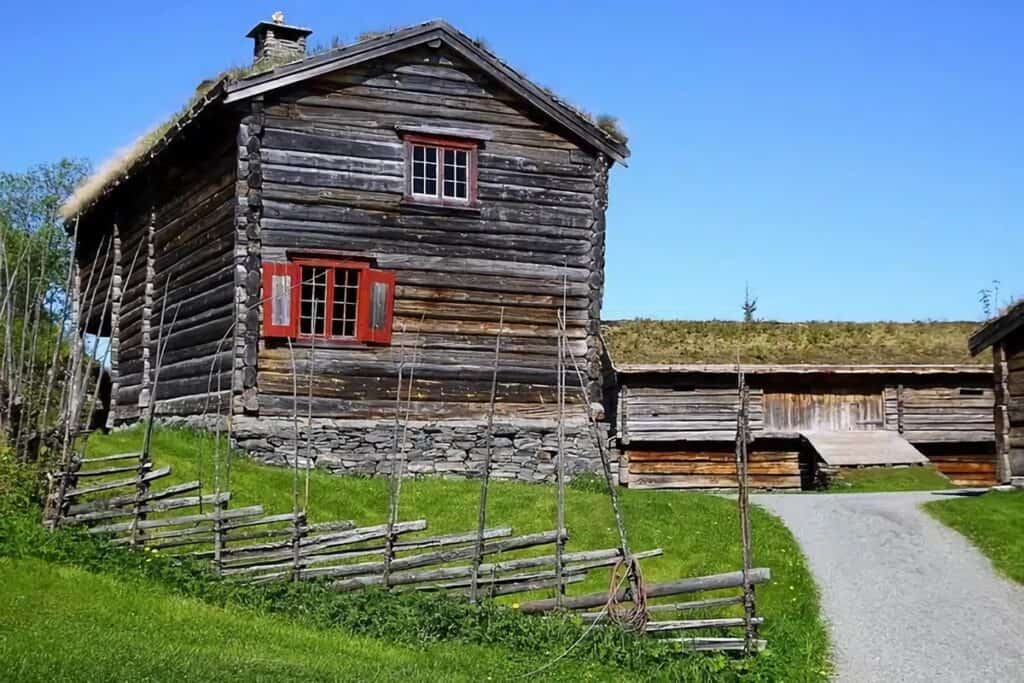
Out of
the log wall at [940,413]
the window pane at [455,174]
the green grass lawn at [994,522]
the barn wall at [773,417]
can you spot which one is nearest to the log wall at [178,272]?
the window pane at [455,174]

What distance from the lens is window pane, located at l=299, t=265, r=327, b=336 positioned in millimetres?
20516

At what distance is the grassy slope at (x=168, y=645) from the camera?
31.5 ft

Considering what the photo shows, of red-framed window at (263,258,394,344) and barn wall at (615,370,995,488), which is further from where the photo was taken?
barn wall at (615,370,995,488)

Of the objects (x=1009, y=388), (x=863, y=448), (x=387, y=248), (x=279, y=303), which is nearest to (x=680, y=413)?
(x=863, y=448)

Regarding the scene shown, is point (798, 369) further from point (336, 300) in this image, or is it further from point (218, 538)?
point (218, 538)

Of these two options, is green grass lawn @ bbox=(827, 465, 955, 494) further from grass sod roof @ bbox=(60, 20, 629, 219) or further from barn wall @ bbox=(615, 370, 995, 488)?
grass sod roof @ bbox=(60, 20, 629, 219)

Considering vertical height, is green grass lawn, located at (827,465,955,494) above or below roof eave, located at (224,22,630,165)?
below

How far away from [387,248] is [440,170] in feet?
5.39

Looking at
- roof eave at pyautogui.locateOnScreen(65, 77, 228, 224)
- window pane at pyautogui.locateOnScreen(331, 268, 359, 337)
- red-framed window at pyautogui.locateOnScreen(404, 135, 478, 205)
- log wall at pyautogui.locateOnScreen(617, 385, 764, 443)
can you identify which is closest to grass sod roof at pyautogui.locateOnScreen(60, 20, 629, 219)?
roof eave at pyautogui.locateOnScreen(65, 77, 228, 224)

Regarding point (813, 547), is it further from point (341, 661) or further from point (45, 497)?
point (45, 497)

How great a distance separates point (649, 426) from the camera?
29609 millimetres

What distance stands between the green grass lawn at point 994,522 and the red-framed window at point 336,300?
9075 millimetres

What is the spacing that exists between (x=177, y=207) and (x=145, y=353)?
3.06 meters

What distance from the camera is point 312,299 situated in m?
20.5
